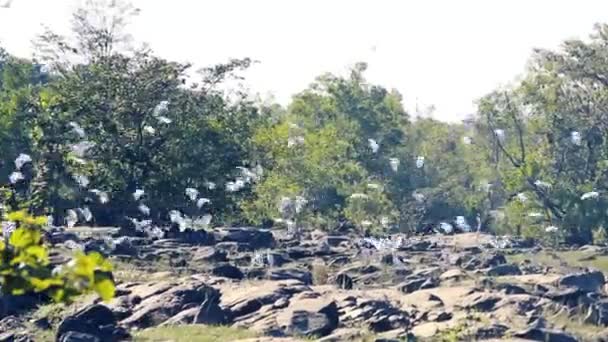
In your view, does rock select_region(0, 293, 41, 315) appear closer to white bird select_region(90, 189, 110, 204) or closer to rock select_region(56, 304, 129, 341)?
rock select_region(56, 304, 129, 341)

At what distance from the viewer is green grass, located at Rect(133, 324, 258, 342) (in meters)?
24.1

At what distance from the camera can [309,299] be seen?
26.9 meters

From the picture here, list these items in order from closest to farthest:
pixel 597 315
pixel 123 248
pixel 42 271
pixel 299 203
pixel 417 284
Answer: pixel 42 271
pixel 597 315
pixel 417 284
pixel 123 248
pixel 299 203

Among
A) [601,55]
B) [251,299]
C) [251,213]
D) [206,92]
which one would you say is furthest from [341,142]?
[251,299]

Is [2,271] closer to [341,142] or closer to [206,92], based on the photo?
[206,92]

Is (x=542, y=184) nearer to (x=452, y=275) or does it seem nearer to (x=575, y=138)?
(x=575, y=138)

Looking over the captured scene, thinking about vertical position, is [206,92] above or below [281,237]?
above

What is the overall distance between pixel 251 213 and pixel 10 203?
972 inches

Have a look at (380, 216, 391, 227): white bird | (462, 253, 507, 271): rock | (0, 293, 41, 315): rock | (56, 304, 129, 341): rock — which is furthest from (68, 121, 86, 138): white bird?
(380, 216, 391, 227): white bird

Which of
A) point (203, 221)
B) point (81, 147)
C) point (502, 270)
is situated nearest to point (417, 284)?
point (502, 270)

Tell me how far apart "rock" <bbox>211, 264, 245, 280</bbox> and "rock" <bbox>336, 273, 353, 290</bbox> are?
2402 mm

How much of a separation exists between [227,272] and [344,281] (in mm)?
3042

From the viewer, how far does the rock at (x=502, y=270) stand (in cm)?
3722

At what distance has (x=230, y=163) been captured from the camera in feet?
143
